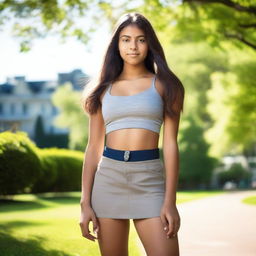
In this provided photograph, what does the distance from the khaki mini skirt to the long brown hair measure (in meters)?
0.43

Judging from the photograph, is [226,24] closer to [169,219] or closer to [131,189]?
[131,189]

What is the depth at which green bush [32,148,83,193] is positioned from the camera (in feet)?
76.3

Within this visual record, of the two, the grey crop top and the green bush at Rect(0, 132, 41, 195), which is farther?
the green bush at Rect(0, 132, 41, 195)

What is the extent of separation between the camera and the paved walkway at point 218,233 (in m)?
8.63

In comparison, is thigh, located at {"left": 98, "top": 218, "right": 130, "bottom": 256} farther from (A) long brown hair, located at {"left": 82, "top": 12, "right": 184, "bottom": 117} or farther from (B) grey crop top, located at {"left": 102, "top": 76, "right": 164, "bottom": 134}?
(A) long brown hair, located at {"left": 82, "top": 12, "right": 184, "bottom": 117}

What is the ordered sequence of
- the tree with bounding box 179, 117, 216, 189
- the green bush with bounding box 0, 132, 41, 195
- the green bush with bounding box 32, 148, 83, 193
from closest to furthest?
the green bush with bounding box 0, 132, 41, 195 < the green bush with bounding box 32, 148, 83, 193 < the tree with bounding box 179, 117, 216, 189

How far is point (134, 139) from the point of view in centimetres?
378

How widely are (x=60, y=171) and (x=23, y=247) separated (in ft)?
56.3

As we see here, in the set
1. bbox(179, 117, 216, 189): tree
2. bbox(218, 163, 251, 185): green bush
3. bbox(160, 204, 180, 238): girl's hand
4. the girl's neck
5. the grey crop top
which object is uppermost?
the girl's neck

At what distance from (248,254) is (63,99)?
176ft

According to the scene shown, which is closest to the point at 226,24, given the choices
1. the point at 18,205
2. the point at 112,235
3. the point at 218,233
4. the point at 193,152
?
the point at 218,233

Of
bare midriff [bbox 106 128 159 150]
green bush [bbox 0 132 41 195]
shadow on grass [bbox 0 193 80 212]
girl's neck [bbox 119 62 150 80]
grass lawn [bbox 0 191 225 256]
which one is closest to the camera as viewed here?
bare midriff [bbox 106 128 159 150]

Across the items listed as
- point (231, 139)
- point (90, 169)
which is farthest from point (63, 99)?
point (90, 169)

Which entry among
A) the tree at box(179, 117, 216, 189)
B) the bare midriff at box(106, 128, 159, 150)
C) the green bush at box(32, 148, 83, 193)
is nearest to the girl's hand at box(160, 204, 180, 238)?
the bare midriff at box(106, 128, 159, 150)
